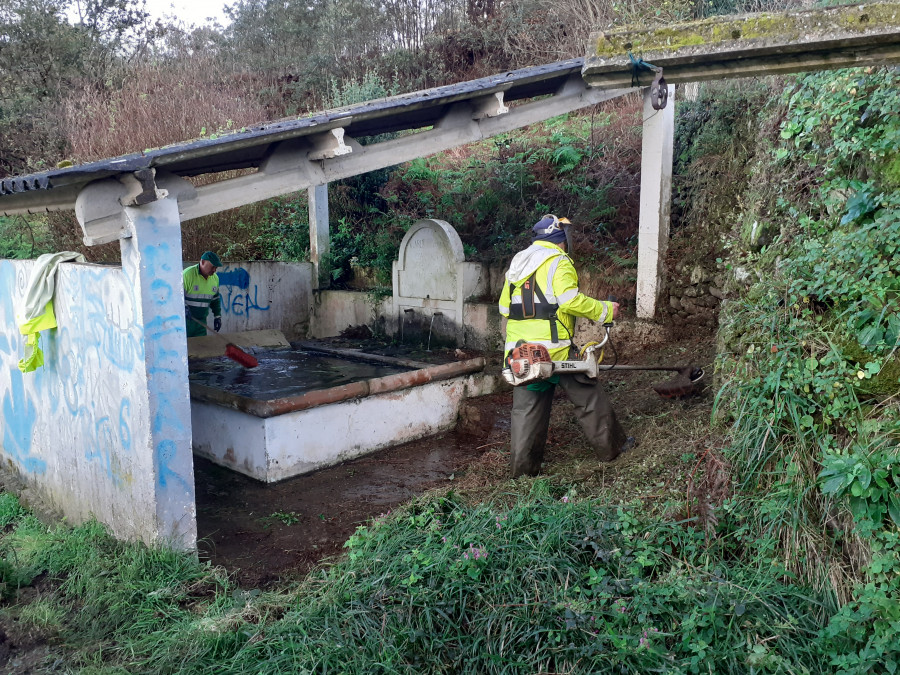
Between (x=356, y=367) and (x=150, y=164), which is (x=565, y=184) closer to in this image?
(x=356, y=367)

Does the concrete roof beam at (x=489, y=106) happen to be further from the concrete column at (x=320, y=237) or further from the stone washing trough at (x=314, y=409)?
the concrete column at (x=320, y=237)

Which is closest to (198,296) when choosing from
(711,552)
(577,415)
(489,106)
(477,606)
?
(489,106)

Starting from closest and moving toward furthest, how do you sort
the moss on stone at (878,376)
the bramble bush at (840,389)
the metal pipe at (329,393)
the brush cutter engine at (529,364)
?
the bramble bush at (840,389) < the moss on stone at (878,376) < the brush cutter engine at (529,364) < the metal pipe at (329,393)

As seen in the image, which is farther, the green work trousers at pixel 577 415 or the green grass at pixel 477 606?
the green work trousers at pixel 577 415

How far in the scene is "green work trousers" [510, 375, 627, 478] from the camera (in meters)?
5.30

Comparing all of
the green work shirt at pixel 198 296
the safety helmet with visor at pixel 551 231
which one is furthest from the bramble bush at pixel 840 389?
the green work shirt at pixel 198 296

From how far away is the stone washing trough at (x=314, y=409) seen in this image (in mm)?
6043

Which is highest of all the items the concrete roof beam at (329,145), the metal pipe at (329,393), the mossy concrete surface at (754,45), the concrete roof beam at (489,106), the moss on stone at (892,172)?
the concrete roof beam at (489,106)

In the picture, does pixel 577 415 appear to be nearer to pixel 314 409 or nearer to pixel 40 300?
pixel 314 409

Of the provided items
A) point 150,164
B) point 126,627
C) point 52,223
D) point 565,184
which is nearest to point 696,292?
point 565,184

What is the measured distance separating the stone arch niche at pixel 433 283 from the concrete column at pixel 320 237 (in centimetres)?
195

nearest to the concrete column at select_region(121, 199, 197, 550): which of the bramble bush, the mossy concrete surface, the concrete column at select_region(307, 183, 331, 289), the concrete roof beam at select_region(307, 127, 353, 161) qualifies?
the concrete roof beam at select_region(307, 127, 353, 161)

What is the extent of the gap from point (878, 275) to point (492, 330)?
5.58m

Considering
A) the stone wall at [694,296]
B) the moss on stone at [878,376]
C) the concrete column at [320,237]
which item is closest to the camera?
the moss on stone at [878,376]
